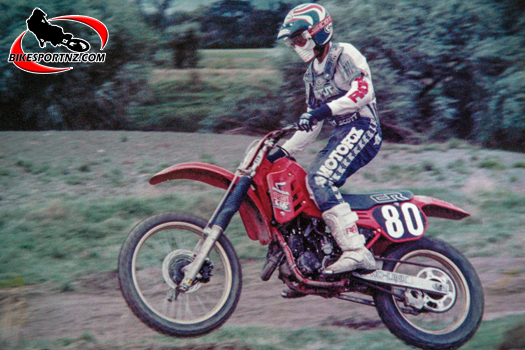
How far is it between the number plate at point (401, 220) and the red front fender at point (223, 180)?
2.71ft

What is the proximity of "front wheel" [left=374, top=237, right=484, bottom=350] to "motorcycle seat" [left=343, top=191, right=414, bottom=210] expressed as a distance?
0.34 m

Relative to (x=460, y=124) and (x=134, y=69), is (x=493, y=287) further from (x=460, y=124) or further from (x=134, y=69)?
(x=134, y=69)

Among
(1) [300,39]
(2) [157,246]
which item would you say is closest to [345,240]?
(2) [157,246]

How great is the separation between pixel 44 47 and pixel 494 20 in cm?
728

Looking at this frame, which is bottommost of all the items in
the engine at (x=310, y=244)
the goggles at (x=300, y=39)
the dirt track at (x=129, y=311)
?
the dirt track at (x=129, y=311)

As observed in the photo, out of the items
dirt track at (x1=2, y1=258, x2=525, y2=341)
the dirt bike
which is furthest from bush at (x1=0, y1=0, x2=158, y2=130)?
the dirt bike

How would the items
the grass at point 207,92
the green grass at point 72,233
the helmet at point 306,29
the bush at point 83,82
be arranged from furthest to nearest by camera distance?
the grass at point 207,92, the bush at point 83,82, the green grass at point 72,233, the helmet at point 306,29

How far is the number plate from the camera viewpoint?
13.4 ft

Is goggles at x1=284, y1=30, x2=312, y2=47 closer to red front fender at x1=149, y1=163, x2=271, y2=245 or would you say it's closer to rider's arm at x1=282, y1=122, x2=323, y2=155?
rider's arm at x1=282, y1=122, x2=323, y2=155

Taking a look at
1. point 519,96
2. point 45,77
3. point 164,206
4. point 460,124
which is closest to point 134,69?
point 45,77

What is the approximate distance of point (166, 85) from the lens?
988 centimetres

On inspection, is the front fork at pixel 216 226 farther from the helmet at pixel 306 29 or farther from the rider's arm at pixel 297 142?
the helmet at pixel 306 29

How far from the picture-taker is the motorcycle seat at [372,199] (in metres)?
4.16

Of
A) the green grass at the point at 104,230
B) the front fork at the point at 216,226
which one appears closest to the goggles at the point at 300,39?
the front fork at the point at 216,226
